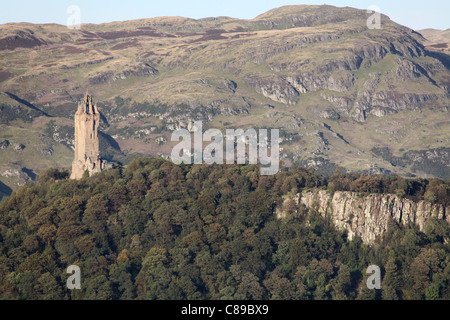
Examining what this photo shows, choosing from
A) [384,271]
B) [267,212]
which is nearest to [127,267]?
[267,212]

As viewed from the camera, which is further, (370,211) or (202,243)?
(370,211)

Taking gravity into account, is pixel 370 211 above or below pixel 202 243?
above

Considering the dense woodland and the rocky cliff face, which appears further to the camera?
the rocky cliff face

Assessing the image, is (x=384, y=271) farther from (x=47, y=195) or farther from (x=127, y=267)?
(x=47, y=195)

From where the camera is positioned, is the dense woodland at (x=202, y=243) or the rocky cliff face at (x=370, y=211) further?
the rocky cliff face at (x=370, y=211)
